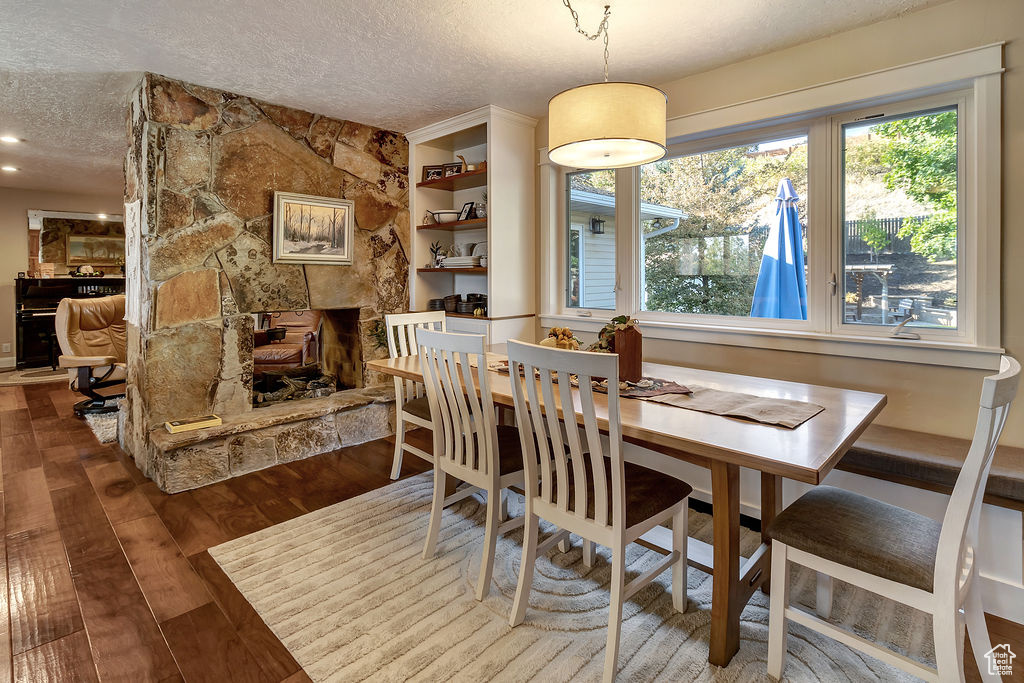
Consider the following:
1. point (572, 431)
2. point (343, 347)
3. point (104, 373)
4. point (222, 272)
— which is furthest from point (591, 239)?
point (104, 373)

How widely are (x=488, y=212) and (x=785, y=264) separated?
6.20 ft

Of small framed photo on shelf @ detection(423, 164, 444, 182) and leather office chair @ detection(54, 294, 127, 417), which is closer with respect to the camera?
small framed photo on shelf @ detection(423, 164, 444, 182)

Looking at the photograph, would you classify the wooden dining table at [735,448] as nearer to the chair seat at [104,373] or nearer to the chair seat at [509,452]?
the chair seat at [509,452]

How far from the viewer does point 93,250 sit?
7082 mm

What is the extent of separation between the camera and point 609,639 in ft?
4.91

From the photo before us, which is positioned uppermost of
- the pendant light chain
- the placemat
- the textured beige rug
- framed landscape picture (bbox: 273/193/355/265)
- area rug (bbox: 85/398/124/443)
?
the pendant light chain

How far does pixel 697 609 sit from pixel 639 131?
5.71ft

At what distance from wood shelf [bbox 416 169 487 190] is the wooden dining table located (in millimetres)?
2263

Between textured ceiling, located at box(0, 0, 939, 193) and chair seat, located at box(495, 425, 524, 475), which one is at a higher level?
textured ceiling, located at box(0, 0, 939, 193)

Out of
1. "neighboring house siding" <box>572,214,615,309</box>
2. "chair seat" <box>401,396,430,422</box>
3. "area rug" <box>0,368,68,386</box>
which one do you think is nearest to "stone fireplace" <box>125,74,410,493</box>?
"chair seat" <box>401,396,430,422</box>

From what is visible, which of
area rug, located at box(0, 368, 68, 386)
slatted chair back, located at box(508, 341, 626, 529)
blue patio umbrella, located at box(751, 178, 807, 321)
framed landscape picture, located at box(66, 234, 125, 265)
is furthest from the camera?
framed landscape picture, located at box(66, 234, 125, 265)

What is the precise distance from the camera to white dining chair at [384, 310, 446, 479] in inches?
112

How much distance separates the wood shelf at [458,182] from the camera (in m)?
3.80

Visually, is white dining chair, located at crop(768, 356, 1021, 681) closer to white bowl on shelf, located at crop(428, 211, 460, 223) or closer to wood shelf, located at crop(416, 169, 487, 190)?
wood shelf, located at crop(416, 169, 487, 190)
